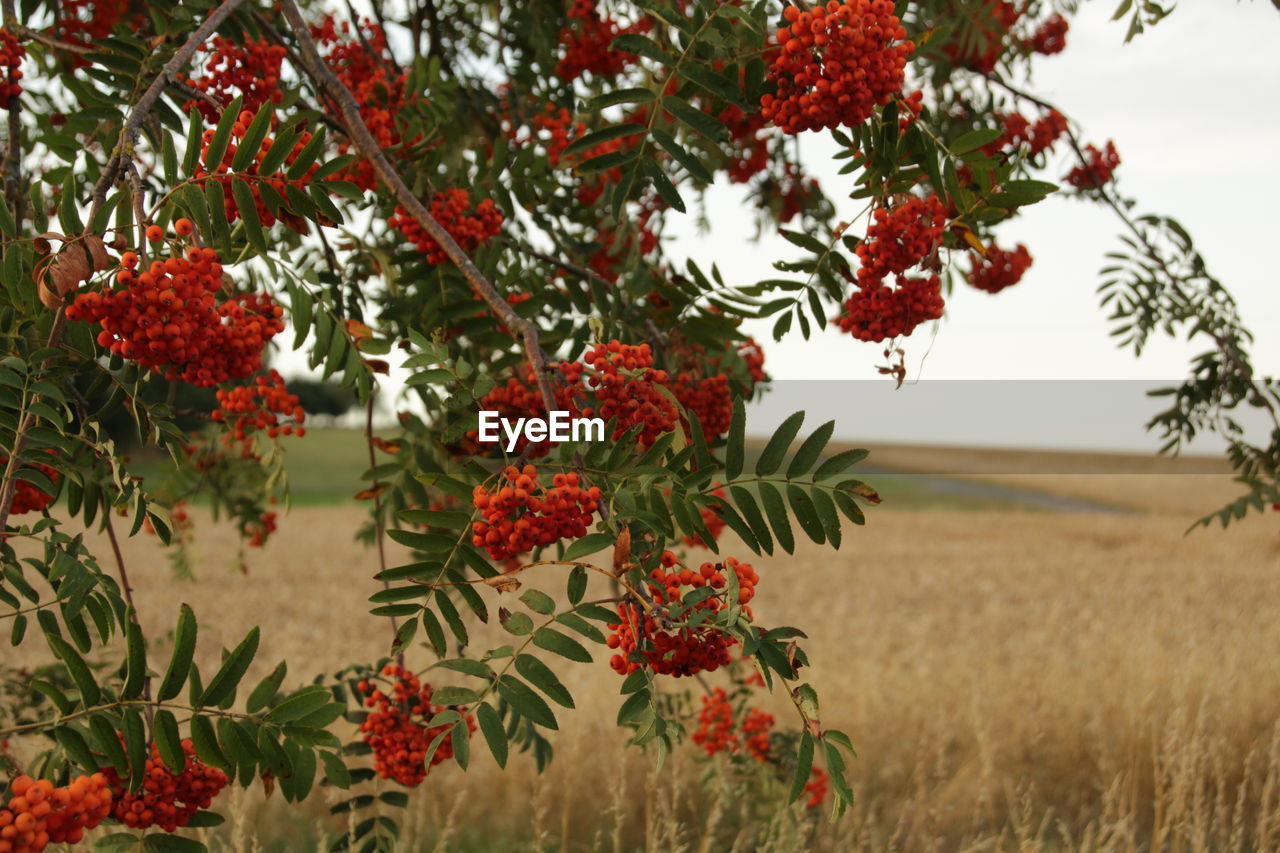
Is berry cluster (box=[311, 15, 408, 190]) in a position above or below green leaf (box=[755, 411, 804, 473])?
above

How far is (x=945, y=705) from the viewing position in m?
4.18

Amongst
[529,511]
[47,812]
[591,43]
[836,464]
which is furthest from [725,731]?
[47,812]

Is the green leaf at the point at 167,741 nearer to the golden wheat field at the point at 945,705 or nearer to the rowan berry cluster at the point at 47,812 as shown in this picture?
the rowan berry cluster at the point at 47,812

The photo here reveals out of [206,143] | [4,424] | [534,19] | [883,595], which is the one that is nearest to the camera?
[4,424]

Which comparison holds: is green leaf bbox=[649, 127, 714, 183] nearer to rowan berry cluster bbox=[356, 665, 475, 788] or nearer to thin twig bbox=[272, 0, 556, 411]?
thin twig bbox=[272, 0, 556, 411]

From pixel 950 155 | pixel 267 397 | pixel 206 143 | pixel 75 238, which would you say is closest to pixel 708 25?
pixel 950 155

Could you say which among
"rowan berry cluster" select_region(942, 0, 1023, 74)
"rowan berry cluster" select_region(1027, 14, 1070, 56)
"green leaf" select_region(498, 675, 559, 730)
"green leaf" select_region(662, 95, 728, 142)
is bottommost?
"green leaf" select_region(498, 675, 559, 730)

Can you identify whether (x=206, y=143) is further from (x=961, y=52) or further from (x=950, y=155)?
(x=961, y=52)


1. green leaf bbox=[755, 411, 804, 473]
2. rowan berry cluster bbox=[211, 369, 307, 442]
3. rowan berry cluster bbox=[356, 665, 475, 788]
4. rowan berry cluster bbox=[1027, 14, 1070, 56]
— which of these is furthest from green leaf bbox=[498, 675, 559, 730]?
rowan berry cluster bbox=[1027, 14, 1070, 56]

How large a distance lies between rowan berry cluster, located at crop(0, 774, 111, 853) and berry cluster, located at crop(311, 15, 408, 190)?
118cm

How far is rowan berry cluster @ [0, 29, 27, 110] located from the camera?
1754mm

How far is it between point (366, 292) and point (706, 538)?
1336mm

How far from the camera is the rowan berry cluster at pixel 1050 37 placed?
3215 millimetres

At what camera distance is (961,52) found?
271cm
